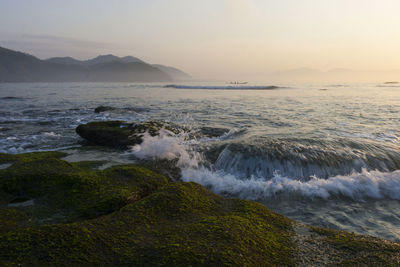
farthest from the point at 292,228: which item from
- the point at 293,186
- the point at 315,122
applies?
the point at 315,122

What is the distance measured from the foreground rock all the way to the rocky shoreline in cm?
1

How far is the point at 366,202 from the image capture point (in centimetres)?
596

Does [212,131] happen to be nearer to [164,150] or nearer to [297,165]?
[164,150]

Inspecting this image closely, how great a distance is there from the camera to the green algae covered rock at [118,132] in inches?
403

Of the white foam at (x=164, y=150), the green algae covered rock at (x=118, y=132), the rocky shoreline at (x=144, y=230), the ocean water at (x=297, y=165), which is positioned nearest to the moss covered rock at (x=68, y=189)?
the rocky shoreline at (x=144, y=230)

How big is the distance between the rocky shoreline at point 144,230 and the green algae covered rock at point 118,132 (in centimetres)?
498

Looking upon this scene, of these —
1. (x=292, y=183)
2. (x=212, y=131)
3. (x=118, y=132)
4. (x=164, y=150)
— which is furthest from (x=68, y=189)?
(x=212, y=131)

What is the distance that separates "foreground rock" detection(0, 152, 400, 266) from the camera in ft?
8.93

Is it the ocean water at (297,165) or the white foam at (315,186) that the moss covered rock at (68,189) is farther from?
the ocean water at (297,165)

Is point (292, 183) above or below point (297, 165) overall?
below

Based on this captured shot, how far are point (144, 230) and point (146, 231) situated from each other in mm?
38

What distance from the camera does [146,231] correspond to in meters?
3.30

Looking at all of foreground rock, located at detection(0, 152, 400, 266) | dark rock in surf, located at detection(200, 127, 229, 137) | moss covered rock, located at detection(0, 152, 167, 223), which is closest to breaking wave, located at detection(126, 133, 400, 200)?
moss covered rock, located at detection(0, 152, 167, 223)

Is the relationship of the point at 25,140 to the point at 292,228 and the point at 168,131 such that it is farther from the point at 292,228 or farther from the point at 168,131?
the point at 292,228
